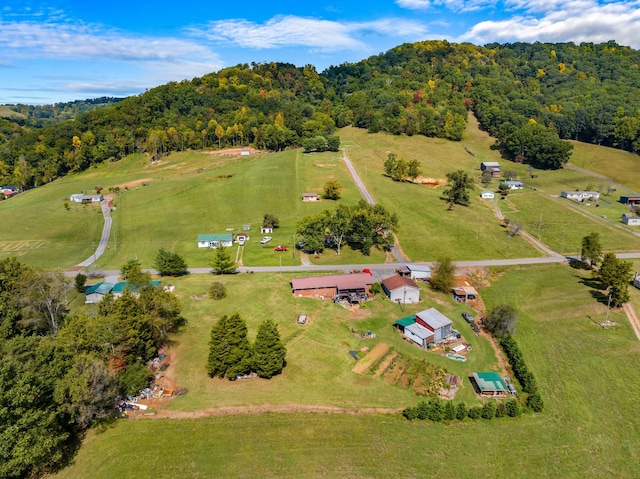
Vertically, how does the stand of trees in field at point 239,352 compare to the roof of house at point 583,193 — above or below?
below

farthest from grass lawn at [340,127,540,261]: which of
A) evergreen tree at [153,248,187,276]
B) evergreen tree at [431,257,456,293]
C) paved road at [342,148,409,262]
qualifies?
evergreen tree at [153,248,187,276]

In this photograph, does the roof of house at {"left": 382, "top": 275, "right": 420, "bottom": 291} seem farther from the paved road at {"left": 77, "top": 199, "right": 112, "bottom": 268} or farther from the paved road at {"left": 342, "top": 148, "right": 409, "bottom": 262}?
the paved road at {"left": 77, "top": 199, "right": 112, "bottom": 268}

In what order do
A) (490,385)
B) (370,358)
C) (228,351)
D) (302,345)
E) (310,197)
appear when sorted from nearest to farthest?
(228,351)
(490,385)
(370,358)
(302,345)
(310,197)

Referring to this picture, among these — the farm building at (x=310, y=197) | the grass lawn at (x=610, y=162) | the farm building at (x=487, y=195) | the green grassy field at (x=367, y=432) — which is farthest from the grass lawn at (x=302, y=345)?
the grass lawn at (x=610, y=162)

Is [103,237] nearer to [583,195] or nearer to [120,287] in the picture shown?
[120,287]

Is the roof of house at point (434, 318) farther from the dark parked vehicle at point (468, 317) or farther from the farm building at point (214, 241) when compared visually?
the farm building at point (214, 241)

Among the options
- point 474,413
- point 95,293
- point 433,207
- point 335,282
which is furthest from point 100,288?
point 433,207
